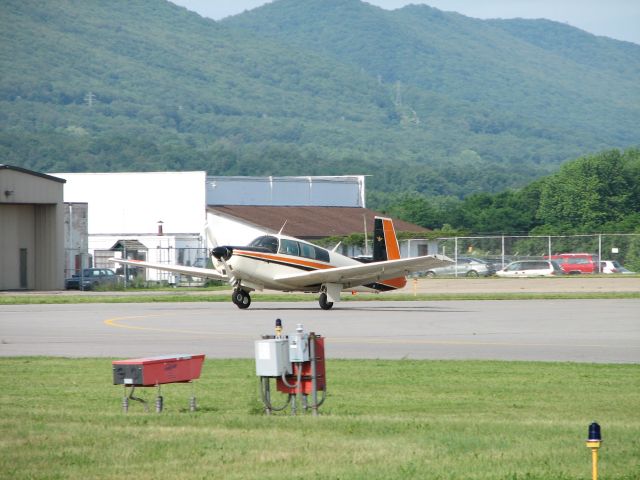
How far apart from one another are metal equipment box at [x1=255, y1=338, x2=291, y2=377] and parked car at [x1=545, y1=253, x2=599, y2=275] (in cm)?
5115

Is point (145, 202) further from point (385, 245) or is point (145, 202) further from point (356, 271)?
point (356, 271)

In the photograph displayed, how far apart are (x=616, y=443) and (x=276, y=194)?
7490cm

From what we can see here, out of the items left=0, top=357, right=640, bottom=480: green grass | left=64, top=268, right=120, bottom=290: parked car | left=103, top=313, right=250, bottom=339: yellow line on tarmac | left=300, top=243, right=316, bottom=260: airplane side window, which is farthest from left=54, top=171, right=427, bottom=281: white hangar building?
left=0, top=357, right=640, bottom=480: green grass

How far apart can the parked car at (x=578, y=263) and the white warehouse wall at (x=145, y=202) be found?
23.2 m

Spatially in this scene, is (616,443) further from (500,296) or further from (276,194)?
(276,194)

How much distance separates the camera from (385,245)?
38.0 m

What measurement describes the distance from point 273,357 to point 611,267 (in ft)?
171

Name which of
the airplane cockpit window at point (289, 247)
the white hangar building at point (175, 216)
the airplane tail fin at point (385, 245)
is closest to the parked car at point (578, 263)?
the white hangar building at point (175, 216)

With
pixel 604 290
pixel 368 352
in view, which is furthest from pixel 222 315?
pixel 604 290

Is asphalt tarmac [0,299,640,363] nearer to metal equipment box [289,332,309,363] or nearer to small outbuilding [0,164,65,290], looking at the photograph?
metal equipment box [289,332,309,363]

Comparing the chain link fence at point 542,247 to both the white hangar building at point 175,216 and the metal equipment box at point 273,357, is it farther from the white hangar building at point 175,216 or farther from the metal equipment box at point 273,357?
the metal equipment box at point 273,357

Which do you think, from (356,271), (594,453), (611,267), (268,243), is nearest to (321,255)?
(356,271)

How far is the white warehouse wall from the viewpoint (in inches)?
2945

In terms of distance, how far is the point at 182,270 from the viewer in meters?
39.5
